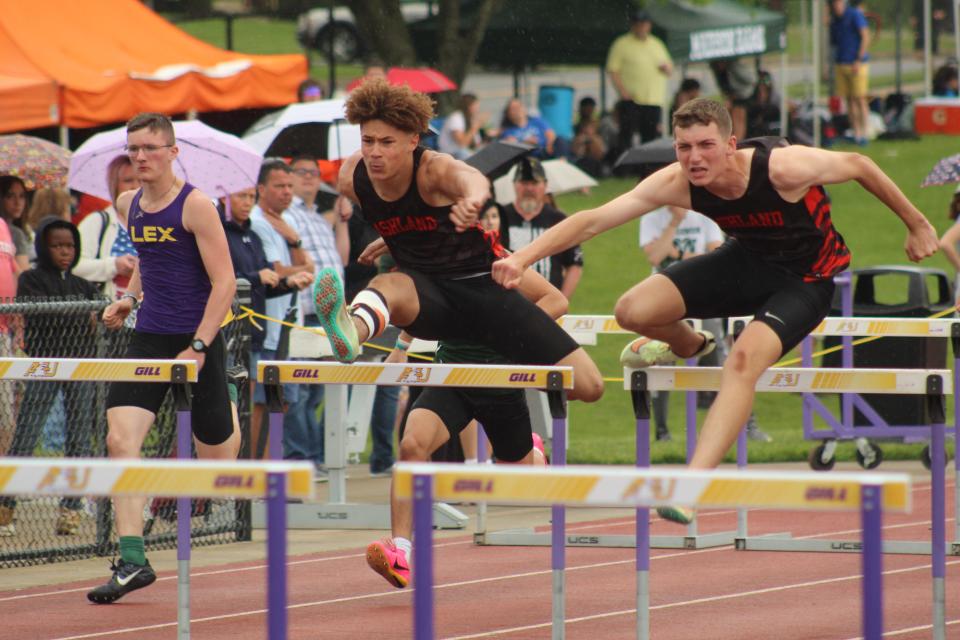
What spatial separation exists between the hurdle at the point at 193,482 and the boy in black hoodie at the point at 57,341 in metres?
5.45

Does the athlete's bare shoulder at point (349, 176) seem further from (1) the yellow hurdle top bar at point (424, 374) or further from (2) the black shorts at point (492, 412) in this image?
(2) the black shorts at point (492, 412)

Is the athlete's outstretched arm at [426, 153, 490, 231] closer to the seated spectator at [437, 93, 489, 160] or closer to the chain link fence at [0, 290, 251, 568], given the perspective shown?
the chain link fence at [0, 290, 251, 568]

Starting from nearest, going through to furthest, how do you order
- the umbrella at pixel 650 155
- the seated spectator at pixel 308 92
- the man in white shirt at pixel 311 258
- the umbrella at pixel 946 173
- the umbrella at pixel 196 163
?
1. the umbrella at pixel 196 163
2. the man in white shirt at pixel 311 258
3. the umbrella at pixel 946 173
4. the umbrella at pixel 650 155
5. the seated spectator at pixel 308 92

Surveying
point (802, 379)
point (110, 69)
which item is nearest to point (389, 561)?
point (802, 379)

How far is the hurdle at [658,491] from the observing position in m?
4.34

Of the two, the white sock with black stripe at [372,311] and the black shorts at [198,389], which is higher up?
the white sock with black stripe at [372,311]

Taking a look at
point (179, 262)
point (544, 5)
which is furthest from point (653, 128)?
point (179, 262)

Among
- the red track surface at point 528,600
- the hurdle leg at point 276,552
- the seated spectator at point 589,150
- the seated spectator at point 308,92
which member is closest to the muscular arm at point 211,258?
the red track surface at point 528,600

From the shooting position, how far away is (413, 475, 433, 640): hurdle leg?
4508mm

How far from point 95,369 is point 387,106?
5.49 feet

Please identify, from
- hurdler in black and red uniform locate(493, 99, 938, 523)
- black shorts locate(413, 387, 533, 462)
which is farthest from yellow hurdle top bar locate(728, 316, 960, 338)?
black shorts locate(413, 387, 533, 462)

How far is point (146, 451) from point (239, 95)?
736 centimetres

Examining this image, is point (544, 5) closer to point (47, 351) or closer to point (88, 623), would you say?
point (47, 351)

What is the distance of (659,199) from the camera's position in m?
7.32
